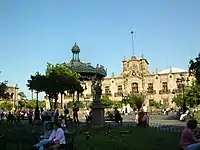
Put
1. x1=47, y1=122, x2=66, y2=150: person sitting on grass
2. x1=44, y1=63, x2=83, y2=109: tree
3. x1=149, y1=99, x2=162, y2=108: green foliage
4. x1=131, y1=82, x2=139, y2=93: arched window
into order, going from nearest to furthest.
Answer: x1=47, y1=122, x2=66, y2=150: person sitting on grass → x1=44, y1=63, x2=83, y2=109: tree → x1=149, y1=99, x2=162, y2=108: green foliage → x1=131, y1=82, x2=139, y2=93: arched window

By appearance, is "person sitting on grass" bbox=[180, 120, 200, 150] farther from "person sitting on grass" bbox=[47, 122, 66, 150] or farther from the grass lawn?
the grass lawn

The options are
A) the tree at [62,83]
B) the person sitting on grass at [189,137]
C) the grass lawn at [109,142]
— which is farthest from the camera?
the tree at [62,83]

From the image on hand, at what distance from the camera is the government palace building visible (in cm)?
7344

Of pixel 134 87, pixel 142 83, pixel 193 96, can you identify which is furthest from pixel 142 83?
pixel 193 96

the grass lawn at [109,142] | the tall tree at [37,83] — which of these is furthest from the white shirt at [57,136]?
the tall tree at [37,83]

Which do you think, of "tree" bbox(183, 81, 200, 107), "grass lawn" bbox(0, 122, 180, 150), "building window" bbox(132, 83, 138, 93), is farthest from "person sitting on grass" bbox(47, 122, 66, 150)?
"building window" bbox(132, 83, 138, 93)

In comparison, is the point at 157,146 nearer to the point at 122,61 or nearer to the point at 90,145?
A: the point at 90,145

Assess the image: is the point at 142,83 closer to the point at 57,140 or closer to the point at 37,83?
the point at 37,83

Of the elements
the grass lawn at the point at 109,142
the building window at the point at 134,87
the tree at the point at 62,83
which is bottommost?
the grass lawn at the point at 109,142

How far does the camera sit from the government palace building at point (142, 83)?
241 ft

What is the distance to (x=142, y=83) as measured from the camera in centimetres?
7562

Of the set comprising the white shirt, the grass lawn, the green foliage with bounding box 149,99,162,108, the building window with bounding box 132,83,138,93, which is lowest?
the grass lawn

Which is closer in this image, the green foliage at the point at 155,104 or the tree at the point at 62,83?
the tree at the point at 62,83

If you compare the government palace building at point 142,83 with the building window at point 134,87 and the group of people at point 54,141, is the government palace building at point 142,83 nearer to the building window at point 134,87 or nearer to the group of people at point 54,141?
the building window at point 134,87
